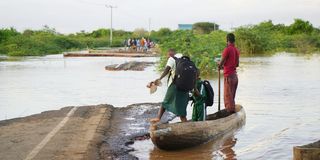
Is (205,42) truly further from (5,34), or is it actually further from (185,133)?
(5,34)

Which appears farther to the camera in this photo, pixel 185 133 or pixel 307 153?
pixel 185 133

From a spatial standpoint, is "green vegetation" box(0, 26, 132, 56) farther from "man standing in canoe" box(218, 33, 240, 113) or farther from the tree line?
"man standing in canoe" box(218, 33, 240, 113)

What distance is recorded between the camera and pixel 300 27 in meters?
73.4

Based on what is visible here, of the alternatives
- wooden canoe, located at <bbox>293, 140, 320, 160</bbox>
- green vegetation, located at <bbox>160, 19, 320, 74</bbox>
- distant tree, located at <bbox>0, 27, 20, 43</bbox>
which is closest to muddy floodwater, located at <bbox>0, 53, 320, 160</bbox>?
green vegetation, located at <bbox>160, 19, 320, 74</bbox>

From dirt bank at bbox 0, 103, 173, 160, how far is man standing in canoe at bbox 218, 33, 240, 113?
5.08 ft

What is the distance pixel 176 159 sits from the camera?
8.60 metres

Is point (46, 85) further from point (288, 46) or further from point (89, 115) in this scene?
point (288, 46)

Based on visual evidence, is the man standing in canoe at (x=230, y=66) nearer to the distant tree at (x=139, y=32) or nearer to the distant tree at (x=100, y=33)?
the distant tree at (x=139, y=32)

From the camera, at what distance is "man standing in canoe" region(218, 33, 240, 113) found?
10922 mm

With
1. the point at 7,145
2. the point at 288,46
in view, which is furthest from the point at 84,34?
the point at 7,145

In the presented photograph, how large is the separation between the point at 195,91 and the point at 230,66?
1.45m

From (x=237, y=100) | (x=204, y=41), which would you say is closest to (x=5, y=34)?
(x=204, y=41)

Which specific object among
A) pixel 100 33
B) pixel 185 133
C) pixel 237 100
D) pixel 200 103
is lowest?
pixel 237 100

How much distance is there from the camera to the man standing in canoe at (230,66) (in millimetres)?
10922
